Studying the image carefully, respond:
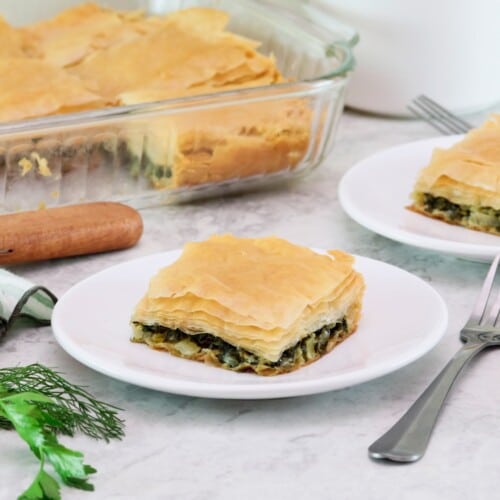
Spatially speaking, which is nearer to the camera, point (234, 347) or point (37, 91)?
point (234, 347)

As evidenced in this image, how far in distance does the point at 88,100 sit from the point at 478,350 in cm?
89

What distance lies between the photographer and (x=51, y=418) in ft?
4.09

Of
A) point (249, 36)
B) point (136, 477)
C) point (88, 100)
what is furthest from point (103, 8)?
point (136, 477)

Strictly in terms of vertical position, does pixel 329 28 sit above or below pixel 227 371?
above

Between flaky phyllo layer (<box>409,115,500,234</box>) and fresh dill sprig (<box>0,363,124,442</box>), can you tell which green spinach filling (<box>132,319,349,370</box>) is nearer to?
fresh dill sprig (<box>0,363,124,442</box>)

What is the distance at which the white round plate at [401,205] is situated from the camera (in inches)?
66.2

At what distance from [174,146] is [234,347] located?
623 millimetres

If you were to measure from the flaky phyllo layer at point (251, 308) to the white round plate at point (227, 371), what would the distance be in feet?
0.06

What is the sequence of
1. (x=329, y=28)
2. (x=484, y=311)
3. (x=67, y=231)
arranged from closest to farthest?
(x=484, y=311)
(x=67, y=231)
(x=329, y=28)

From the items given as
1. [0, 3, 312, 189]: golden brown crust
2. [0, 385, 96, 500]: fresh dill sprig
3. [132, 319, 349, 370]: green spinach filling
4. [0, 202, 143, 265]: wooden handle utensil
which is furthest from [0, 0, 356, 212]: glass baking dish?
[0, 385, 96, 500]: fresh dill sprig

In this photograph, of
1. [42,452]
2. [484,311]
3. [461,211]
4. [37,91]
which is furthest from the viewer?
[37,91]

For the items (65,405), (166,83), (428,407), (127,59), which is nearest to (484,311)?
(428,407)

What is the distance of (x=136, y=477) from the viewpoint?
121cm

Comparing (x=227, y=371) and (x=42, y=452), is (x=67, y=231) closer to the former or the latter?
(x=227, y=371)
